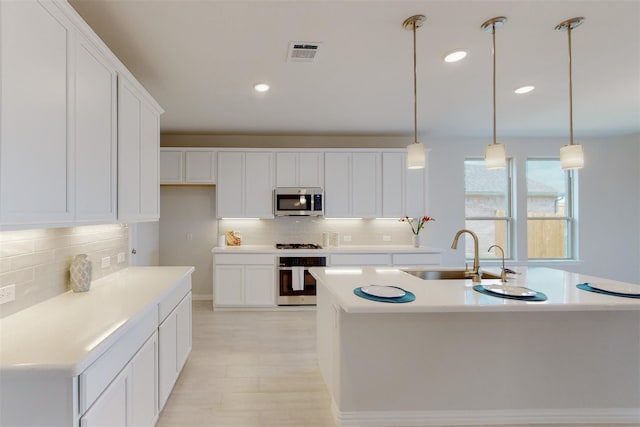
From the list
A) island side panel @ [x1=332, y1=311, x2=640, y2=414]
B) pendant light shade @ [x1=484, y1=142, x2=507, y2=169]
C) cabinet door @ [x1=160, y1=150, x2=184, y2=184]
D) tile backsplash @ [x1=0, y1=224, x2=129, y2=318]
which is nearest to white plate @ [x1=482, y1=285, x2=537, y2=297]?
island side panel @ [x1=332, y1=311, x2=640, y2=414]

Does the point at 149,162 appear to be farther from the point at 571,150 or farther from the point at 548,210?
the point at 548,210

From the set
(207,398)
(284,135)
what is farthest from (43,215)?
(284,135)

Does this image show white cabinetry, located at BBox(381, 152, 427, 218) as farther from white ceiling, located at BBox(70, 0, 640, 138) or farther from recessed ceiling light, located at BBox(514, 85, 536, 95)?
recessed ceiling light, located at BBox(514, 85, 536, 95)

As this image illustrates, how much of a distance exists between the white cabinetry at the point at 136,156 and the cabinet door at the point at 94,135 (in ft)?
0.30

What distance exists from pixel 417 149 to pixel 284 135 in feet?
10.0

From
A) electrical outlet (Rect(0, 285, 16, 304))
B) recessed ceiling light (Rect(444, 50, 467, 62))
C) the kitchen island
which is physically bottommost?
the kitchen island

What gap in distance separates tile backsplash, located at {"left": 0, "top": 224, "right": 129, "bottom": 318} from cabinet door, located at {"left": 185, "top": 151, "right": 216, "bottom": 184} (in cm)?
226

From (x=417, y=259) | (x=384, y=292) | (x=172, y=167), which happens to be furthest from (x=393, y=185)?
(x=172, y=167)

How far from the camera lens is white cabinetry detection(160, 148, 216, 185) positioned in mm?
4555

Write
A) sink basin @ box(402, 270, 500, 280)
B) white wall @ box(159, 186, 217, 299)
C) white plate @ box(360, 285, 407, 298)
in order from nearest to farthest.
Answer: white plate @ box(360, 285, 407, 298) < sink basin @ box(402, 270, 500, 280) < white wall @ box(159, 186, 217, 299)

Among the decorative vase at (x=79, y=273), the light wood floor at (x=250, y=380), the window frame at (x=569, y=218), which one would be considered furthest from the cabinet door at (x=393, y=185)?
the decorative vase at (x=79, y=273)

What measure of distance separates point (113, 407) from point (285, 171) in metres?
3.65

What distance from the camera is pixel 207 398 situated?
2.32m

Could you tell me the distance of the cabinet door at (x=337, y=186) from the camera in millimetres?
4727
